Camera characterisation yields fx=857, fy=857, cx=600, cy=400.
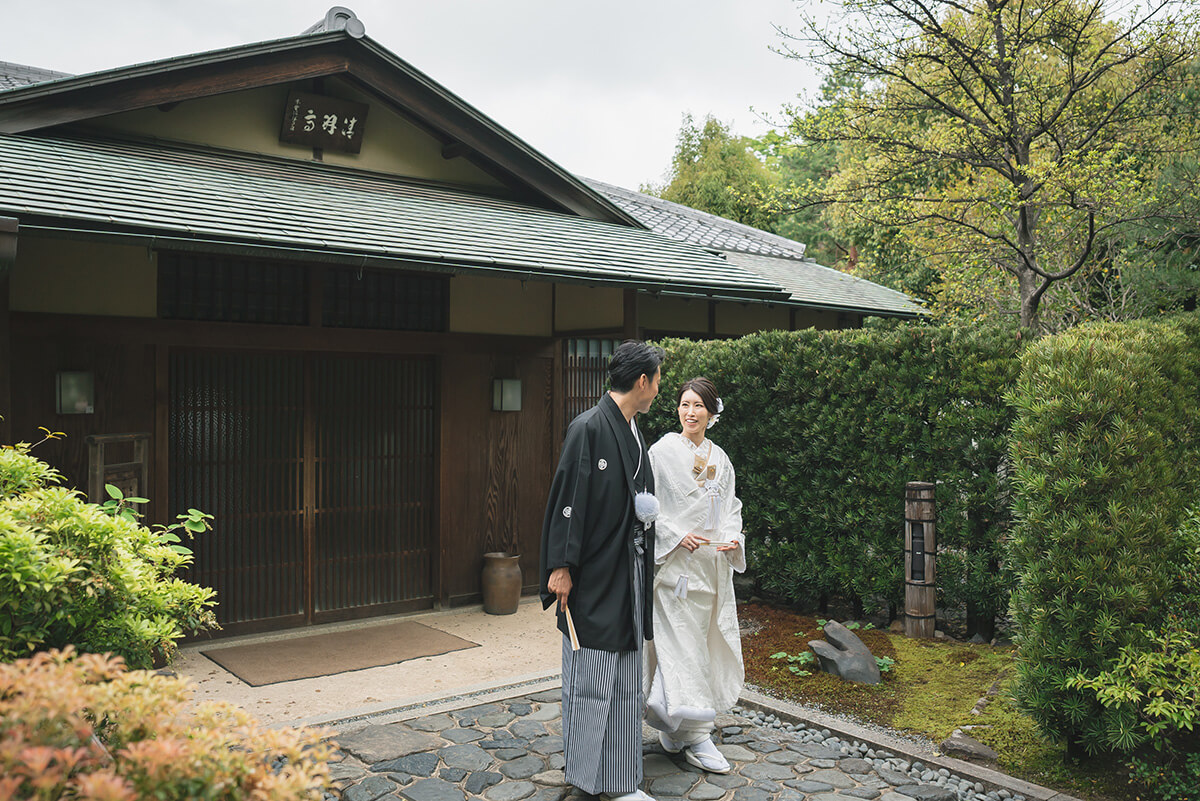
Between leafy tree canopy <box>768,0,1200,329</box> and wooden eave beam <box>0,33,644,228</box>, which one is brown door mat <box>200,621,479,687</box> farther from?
leafy tree canopy <box>768,0,1200,329</box>

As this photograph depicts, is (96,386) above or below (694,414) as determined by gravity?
above

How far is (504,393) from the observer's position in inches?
360

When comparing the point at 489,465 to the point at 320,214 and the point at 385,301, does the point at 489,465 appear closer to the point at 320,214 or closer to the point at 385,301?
the point at 385,301

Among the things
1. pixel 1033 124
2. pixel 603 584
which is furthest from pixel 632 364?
pixel 1033 124

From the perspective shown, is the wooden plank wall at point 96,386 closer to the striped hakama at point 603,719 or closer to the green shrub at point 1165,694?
the striped hakama at point 603,719

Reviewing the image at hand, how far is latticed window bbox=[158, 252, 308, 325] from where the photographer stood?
290 inches

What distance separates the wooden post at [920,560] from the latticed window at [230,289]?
5.73m

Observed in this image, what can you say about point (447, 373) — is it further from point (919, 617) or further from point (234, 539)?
point (919, 617)

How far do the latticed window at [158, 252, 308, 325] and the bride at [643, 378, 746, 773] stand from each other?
14.2 ft

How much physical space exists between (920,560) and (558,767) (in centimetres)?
376

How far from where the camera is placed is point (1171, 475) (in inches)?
185

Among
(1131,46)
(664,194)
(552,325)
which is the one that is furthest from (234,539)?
(664,194)

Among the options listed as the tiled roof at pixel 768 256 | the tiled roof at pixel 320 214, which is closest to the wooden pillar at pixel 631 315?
the tiled roof at pixel 320 214

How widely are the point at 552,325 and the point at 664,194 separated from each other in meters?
25.8
